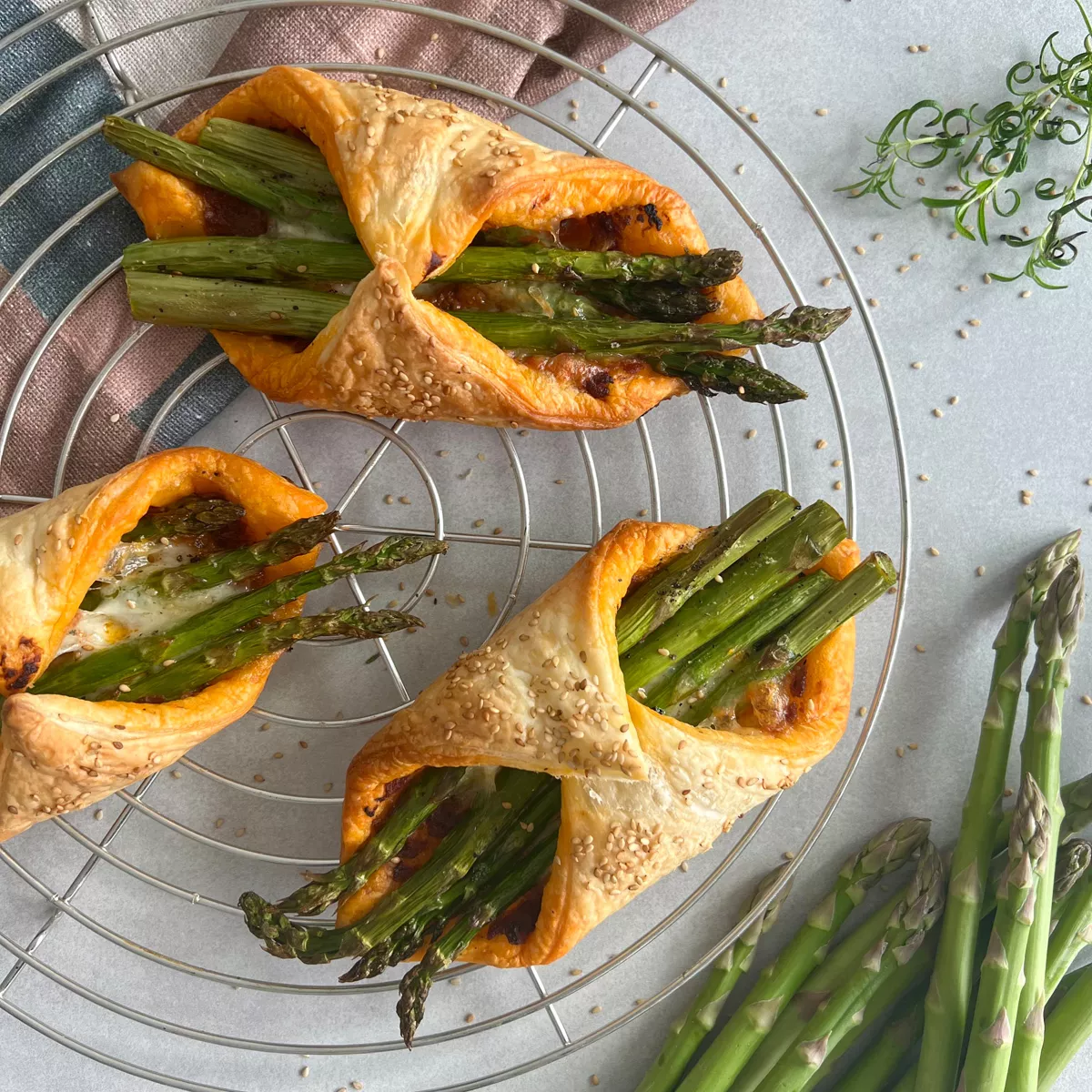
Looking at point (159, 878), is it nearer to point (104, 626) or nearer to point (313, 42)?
point (104, 626)

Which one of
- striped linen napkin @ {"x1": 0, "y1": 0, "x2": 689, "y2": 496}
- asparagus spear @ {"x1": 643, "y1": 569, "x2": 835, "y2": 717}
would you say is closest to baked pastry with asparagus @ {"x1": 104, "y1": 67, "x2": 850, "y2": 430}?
striped linen napkin @ {"x1": 0, "y1": 0, "x2": 689, "y2": 496}

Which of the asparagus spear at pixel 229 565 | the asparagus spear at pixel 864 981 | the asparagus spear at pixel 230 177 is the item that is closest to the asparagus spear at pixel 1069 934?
the asparagus spear at pixel 864 981

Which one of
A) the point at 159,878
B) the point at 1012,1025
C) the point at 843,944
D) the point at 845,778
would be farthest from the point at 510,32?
the point at 1012,1025

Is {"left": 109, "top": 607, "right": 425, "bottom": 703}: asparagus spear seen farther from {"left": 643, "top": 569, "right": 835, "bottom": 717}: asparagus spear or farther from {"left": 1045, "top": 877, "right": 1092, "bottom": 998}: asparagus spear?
{"left": 1045, "top": 877, "right": 1092, "bottom": 998}: asparagus spear

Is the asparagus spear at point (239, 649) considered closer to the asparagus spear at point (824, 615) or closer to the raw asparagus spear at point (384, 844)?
the raw asparagus spear at point (384, 844)

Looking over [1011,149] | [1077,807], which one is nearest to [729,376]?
[1011,149]
